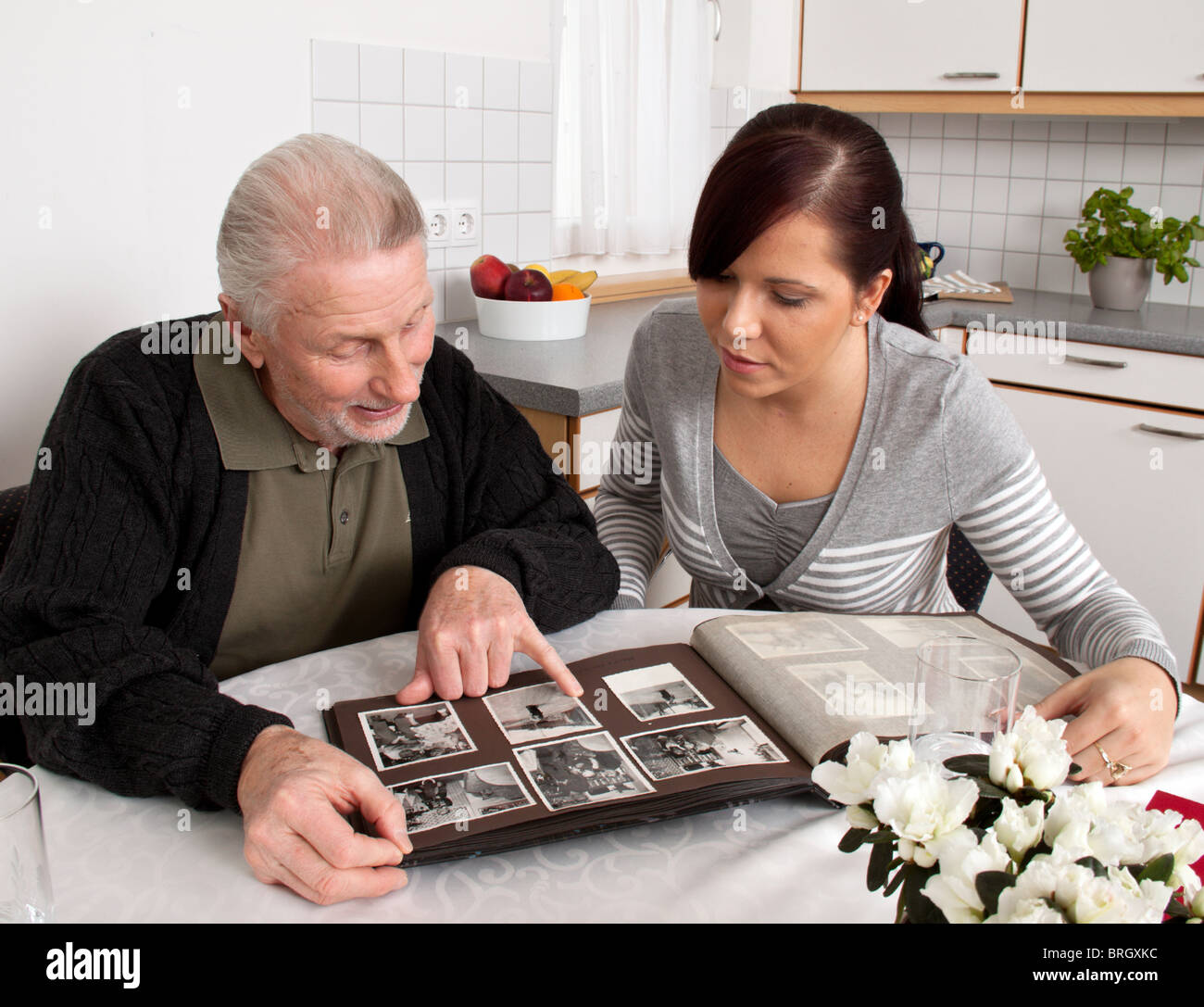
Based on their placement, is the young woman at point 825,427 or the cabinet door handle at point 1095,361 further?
the cabinet door handle at point 1095,361

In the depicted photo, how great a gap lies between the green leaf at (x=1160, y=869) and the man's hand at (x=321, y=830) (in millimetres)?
454

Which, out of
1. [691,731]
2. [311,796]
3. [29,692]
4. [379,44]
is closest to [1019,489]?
[691,731]

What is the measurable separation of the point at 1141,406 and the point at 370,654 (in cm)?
214

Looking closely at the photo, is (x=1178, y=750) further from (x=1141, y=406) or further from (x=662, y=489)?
(x=1141, y=406)

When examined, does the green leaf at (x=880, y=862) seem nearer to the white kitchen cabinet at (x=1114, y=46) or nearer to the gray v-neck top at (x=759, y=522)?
the gray v-neck top at (x=759, y=522)

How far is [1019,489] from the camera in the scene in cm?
129

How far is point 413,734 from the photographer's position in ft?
2.93

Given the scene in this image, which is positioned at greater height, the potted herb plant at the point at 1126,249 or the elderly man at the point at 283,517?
the potted herb plant at the point at 1126,249

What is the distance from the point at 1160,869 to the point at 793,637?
582 mm

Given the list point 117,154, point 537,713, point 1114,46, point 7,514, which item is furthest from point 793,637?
point 1114,46

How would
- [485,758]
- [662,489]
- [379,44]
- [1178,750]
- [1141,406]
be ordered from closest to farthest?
1. [485,758]
2. [1178,750]
3. [662,489]
4. [379,44]
5. [1141,406]

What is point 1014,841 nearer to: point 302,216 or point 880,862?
point 880,862

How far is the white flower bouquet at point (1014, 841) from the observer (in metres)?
0.45

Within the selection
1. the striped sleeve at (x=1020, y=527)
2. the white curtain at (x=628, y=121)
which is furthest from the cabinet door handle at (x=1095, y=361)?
the striped sleeve at (x=1020, y=527)
